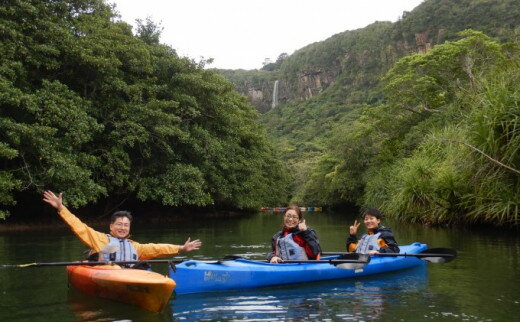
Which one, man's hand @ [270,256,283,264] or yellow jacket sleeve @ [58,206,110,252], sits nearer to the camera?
yellow jacket sleeve @ [58,206,110,252]

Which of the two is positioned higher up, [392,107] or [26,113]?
[392,107]

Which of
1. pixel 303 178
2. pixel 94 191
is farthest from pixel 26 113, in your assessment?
pixel 303 178

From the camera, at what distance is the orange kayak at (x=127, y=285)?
459 centimetres

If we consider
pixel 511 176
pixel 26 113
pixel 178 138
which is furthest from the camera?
pixel 178 138

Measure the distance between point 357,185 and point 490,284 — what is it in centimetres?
2122

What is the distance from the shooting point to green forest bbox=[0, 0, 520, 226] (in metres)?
11.0

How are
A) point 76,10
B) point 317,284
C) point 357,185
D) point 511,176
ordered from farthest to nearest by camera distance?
point 357,185 → point 76,10 → point 511,176 → point 317,284

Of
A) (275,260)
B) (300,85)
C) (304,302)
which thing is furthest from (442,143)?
(300,85)

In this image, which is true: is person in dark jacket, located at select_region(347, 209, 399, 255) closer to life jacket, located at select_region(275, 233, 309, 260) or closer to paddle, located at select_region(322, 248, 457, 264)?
paddle, located at select_region(322, 248, 457, 264)

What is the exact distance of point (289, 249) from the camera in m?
6.46

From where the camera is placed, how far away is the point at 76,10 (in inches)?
655

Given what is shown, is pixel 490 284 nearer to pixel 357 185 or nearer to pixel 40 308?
pixel 40 308

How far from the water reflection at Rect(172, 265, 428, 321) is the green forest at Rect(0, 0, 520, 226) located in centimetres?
491

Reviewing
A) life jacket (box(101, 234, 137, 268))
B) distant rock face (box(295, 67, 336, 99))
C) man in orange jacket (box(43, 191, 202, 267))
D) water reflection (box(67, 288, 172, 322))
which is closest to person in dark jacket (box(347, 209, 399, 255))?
man in orange jacket (box(43, 191, 202, 267))
